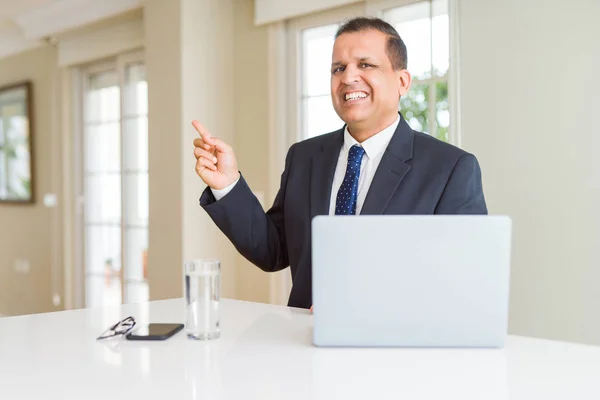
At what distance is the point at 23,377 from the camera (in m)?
1.00

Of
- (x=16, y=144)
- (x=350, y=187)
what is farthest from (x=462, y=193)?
(x=16, y=144)

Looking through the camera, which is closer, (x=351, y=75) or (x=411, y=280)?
(x=411, y=280)

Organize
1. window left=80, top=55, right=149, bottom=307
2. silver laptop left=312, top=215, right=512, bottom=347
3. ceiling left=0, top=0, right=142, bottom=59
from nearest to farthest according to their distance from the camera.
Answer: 1. silver laptop left=312, top=215, right=512, bottom=347
2. ceiling left=0, top=0, right=142, bottom=59
3. window left=80, top=55, right=149, bottom=307

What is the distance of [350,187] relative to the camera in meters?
1.82

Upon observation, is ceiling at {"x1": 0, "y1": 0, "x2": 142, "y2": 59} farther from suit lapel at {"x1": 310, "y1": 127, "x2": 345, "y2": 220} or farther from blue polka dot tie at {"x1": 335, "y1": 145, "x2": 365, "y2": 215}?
blue polka dot tie at {"x1": 335, "y1": 145, "x2": 365, "y2": 215}

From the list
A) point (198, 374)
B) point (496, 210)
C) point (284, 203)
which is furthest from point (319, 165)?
point (496, 210)

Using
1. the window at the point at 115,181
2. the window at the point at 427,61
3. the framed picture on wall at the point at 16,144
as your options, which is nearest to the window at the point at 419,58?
the window at the point at 427,61

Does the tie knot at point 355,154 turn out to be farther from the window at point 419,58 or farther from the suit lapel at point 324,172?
the window at point 419,58

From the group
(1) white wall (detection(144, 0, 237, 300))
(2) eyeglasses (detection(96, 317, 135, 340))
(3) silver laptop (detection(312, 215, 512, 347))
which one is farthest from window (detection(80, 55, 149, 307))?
(3) silver laptop (detection(312, 215, 512, 347))

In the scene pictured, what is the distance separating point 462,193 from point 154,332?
0.94 meters

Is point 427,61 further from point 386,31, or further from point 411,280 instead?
point 411,280

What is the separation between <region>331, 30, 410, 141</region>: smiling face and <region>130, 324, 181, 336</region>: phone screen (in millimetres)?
868

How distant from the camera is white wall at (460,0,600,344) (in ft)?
8.72

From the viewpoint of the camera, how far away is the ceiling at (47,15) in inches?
181
